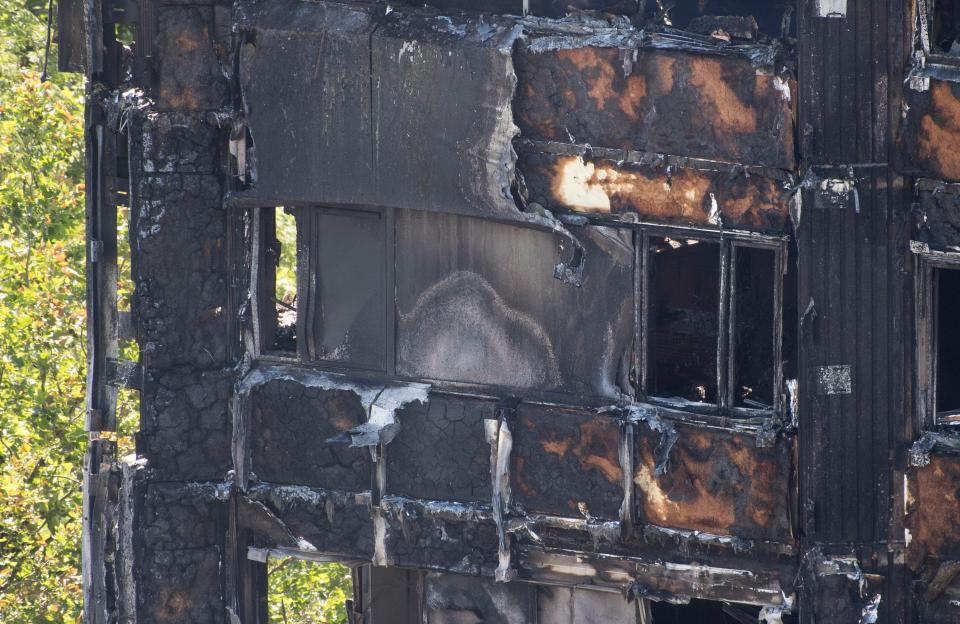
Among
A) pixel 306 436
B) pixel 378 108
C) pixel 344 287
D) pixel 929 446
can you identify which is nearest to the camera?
pixel 929 446

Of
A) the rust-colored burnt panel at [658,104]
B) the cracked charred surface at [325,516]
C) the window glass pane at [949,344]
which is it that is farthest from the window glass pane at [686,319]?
the cracked charred surface at [325,516]

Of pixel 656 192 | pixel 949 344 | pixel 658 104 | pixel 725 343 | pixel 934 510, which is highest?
pixel 658 104

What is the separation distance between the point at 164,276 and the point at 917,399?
196 inches

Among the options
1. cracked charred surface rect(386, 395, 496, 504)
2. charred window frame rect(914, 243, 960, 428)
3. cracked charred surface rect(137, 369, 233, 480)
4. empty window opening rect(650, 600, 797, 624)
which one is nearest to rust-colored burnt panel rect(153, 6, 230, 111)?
cracked charred surface rect(137, 369, 233, 480)

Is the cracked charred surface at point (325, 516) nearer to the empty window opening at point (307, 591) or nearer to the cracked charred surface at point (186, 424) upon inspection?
the cracked charred surface at point (186, 424)

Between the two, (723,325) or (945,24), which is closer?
(945,24)

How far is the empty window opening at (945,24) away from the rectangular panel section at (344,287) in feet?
12.0

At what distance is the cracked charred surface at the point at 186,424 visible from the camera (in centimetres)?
996

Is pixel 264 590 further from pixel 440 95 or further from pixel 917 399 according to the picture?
pixel 917 399

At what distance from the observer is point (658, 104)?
8758 millimetres

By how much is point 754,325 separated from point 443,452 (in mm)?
2358

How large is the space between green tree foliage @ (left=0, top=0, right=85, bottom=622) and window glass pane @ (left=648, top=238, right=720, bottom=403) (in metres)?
7.30

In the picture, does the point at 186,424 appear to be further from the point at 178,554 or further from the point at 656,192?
the point at 656,192

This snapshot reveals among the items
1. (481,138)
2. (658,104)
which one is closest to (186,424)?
(481,138)
